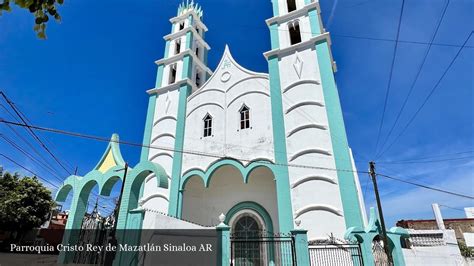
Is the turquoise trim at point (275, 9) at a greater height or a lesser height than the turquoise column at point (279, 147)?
greater

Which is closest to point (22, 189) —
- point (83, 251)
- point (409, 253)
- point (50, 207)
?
point (50, 207)

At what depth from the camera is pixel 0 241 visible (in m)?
17.3

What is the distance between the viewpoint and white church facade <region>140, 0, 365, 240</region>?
9.48 meters

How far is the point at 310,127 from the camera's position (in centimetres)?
1056

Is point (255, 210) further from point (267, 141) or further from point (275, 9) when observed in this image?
point (275, 9)

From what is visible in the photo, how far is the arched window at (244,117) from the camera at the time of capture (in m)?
12.3

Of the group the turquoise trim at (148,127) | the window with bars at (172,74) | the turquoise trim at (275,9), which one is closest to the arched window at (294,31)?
the turquoise trim at (275,9)

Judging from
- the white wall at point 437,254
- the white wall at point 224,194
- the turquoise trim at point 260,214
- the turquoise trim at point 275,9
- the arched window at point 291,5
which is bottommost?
the white wall at point 437,254

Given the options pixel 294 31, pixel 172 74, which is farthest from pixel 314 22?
pixel 172 74

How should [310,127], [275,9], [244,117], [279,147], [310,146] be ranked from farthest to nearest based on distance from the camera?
[275,9]
[244,117]
[279,147]
[310,127]
[310,146]

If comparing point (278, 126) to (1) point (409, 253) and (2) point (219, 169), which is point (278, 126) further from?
(1) point (409, 253)

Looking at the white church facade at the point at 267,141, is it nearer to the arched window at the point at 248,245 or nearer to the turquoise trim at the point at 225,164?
the turquoise trim at the point at 225,164

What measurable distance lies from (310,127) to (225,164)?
155 inches

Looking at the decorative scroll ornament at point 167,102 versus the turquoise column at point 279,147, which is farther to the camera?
the decorative scroll ornament at point 167,102
